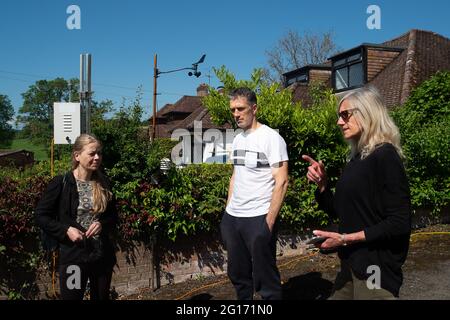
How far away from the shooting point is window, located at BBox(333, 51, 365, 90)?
19.7 meters

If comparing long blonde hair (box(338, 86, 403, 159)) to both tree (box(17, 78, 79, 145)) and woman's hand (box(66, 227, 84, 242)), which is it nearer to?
woman's hand (box(66, 227, 84, 242))

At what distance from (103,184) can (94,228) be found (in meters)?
0.42

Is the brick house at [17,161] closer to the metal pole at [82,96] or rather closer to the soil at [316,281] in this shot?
the metal pole at [82,96]

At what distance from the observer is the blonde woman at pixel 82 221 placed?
3.19m

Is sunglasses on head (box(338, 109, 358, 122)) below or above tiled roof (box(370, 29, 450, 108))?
below

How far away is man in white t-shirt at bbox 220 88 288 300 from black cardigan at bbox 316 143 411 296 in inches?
45.3

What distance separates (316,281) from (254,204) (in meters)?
2.75

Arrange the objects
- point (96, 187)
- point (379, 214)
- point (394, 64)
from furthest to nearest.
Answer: point (394, 64), point (96, 187), point (379, 214)

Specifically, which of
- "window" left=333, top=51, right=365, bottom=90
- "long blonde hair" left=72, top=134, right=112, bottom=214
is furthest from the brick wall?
"window" left=333, top=51, right=365, bottom=90

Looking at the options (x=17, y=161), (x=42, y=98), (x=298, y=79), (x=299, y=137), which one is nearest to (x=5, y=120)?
(x=42, y=98)

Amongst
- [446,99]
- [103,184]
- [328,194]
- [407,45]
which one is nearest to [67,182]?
[103,184]

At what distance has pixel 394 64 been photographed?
20109 millimetres

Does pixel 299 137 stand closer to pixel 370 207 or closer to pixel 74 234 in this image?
pixel 74 234
